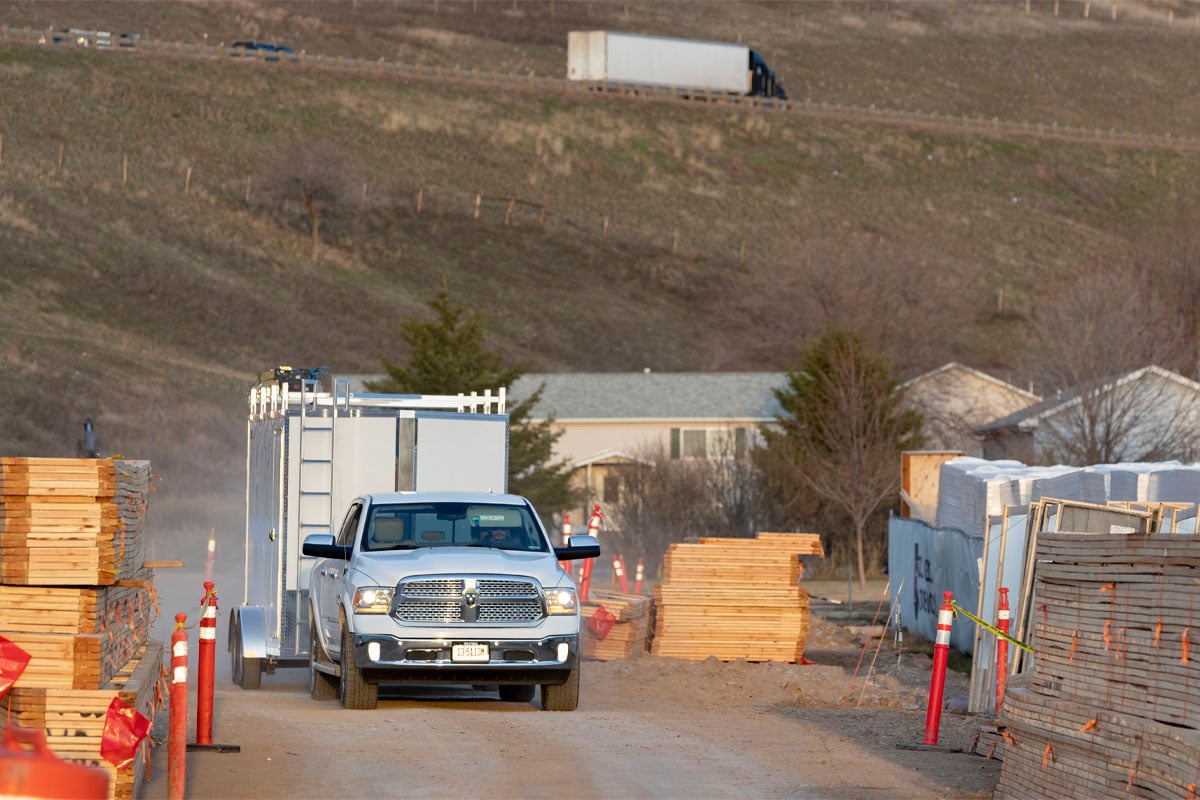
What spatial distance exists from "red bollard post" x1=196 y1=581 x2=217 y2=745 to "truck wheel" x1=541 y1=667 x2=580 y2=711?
144 inches

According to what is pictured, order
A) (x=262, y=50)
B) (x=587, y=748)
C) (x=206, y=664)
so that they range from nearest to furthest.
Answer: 1. (x=206, y=664)
2. (x=587, y=748)
3. (x=262, y=50)

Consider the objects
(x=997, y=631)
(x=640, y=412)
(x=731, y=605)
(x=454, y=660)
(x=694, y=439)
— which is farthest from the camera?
(x=640, y=412)

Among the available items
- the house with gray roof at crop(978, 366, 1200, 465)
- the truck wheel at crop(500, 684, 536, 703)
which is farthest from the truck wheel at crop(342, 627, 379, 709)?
the house with gray roof at crop(978, 366, 1200, 465)

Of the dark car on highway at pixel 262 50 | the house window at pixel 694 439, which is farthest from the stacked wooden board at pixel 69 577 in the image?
the dark car on highway at pixel 262 50

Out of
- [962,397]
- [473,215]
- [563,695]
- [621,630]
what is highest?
[473,215]

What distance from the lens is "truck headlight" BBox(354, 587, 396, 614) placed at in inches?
606

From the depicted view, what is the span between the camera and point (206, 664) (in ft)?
41.5

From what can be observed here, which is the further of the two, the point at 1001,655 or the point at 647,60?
the point at 647,60

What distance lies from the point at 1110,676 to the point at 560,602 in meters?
6.00

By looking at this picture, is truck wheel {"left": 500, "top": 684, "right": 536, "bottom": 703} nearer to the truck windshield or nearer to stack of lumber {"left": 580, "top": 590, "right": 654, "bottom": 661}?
the truck windshield

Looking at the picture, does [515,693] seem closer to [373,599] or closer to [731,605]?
[373,599]

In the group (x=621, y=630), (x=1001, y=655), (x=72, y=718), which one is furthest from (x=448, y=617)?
(x=621, y=630)

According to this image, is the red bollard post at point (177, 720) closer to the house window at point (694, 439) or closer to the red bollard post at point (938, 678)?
the red bollard post at point (938, 678)

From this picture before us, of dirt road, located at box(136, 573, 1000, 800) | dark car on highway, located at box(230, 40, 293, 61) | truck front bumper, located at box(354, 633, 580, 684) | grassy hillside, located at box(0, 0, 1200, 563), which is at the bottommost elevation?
dirt road, located at box(136, 573, 1000, 800)
